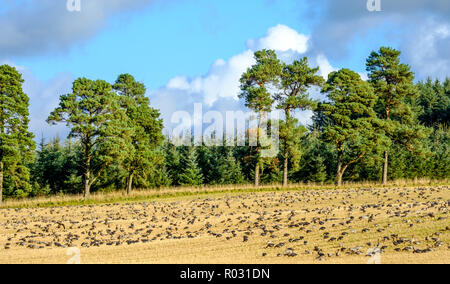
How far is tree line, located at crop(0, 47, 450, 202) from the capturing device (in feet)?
172

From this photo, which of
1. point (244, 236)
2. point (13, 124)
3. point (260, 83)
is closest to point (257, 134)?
point (260, 83)

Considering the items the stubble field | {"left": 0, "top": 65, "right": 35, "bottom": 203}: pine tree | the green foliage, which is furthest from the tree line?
the green foliage

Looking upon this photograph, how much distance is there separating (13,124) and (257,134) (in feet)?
91.8

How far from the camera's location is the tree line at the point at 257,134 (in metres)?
52.5

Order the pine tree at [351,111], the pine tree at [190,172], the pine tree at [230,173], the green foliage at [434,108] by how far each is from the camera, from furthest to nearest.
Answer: the green foliage at [434,108]
the pine tree at [230,173]
the pine tree at [190,172]
the pine tree at [351,111]

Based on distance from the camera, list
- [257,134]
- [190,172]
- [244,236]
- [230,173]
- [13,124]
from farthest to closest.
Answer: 1. [230,173]
2. [190,172]
3. [257,134]
4. [13,124]
5. [244,236]

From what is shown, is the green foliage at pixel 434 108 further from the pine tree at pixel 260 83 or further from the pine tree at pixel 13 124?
the pine tree at pixel 13 124

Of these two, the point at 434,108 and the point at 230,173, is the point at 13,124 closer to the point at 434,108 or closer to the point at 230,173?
the point at 230,173

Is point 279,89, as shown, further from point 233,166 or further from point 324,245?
point 324,245

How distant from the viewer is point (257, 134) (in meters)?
57.9

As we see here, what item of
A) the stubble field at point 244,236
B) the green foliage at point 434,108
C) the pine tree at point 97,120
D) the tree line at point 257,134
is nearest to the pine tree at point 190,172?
the tree line at point 257,134

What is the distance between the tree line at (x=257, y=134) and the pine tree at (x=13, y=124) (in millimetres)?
105

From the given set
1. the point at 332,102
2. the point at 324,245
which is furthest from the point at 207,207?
the point at 332,102
